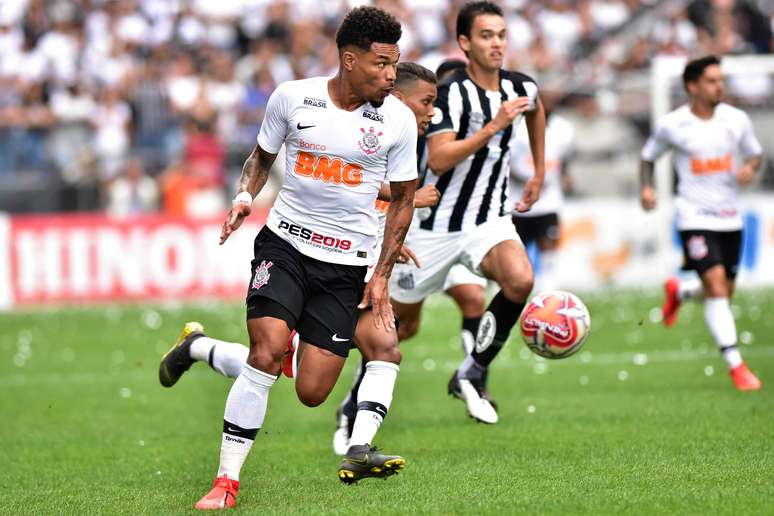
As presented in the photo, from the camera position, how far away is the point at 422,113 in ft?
28.5

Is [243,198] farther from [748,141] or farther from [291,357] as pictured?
[748,141]

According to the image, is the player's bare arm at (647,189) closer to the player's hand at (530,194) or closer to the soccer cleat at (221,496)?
the player's hand at (530,194)

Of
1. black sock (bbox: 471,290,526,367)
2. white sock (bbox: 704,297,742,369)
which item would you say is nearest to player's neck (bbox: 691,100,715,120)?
white sock (bbox: 704,297,742,369)

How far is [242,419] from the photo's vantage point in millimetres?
6941

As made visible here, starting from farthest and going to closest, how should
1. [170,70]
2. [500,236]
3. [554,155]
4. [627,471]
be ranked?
[170,70] < [554,155] < [500,236] < [627,471]

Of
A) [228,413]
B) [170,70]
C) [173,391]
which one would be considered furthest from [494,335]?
[170,70]

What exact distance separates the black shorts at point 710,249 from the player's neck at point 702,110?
3.38ft

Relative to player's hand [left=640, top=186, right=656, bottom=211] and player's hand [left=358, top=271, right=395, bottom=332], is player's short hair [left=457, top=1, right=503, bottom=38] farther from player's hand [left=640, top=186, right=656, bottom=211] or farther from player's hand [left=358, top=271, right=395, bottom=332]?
player's hand [left=358, top=271, right=395, bottom=332]

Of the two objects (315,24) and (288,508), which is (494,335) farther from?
(315,24)

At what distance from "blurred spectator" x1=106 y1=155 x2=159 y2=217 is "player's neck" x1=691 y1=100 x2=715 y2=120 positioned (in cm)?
1238

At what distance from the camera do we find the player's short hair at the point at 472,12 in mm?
9602

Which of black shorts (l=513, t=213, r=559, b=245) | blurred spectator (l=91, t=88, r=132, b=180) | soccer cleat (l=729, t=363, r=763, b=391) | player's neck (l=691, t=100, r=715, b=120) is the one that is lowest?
blurred spectator (l=91, t=88, r=132, b=180)

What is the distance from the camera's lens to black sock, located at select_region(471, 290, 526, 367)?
9320 millimetres

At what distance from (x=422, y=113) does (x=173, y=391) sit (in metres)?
4.82
